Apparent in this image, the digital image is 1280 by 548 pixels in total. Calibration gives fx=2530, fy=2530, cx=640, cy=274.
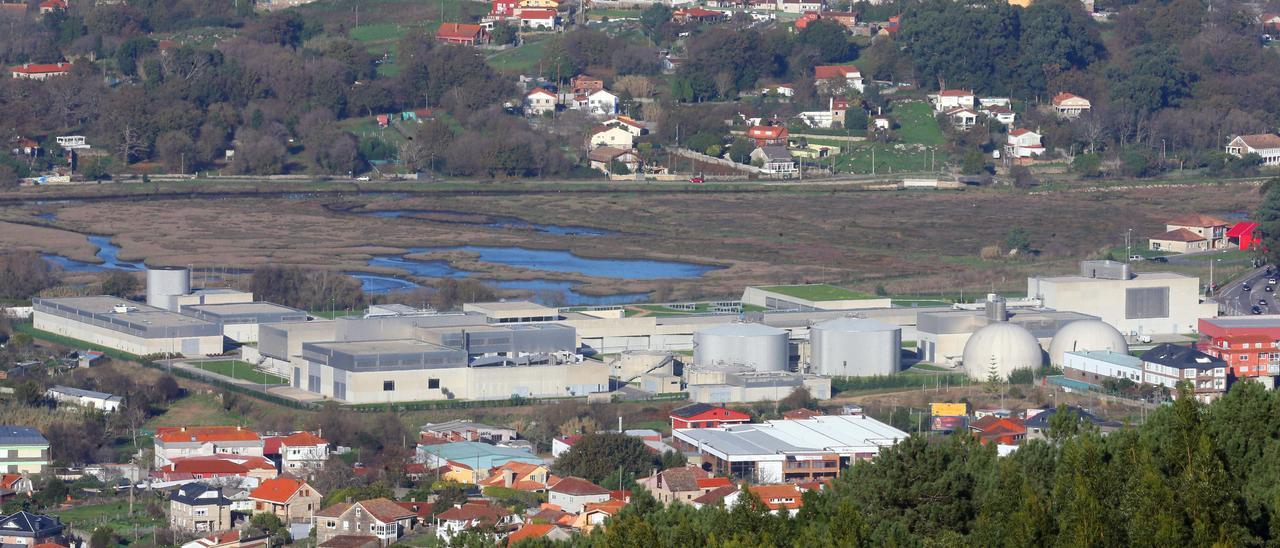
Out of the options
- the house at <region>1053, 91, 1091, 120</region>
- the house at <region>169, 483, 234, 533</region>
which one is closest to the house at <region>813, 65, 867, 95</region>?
the house at <region>1053, 91, 1091, 120</region>

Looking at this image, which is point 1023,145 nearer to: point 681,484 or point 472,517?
point 681,484

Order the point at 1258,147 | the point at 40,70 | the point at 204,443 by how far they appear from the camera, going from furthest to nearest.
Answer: the point at 40,70, the point at 1258,147, the point at 204,443

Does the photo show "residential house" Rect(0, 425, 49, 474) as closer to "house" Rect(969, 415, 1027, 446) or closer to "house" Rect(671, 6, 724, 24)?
"house" Rect(969, 415, 1027, 446)

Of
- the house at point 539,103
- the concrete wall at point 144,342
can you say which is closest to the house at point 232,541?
the concrete wall at point 144,342

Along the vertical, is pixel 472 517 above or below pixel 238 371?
below

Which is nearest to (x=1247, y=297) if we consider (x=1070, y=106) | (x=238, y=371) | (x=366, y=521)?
(x=238, y=371)

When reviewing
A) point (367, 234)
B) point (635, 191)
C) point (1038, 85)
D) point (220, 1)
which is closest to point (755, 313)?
point (367, 234)
